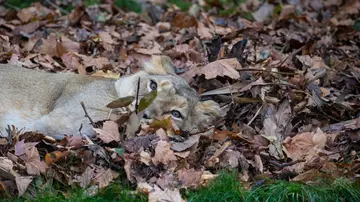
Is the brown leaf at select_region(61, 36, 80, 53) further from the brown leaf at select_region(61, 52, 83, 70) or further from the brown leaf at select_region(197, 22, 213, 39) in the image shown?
the brown leaf at select_region(197, 22, 213, 39)

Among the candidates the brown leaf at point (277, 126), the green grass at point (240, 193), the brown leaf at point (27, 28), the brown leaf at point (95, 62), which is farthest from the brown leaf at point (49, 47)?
the green grass at point (240, 193)

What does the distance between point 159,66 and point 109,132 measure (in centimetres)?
117

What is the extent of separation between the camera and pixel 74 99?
5535mm

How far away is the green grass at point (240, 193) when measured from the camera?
4.45 meters

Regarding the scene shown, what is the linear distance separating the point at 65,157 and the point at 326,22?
546 centimetres

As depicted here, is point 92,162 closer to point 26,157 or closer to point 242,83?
point 26,157

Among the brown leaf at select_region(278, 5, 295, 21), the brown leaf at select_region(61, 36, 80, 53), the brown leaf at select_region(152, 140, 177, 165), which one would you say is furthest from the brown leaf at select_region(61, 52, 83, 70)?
the brown leaf at select_region(278, 5, 295, 21)

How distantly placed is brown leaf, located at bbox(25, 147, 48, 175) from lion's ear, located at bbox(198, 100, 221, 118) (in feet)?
5.14

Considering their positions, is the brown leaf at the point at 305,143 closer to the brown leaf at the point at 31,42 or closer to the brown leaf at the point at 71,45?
the brown leaf at the point at 71,45

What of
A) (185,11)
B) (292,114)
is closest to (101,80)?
(292,114)

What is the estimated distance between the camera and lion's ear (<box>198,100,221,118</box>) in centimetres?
571

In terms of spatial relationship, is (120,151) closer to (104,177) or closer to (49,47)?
(104,177)

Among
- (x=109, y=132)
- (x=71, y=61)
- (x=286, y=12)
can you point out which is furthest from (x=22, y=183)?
(x=286, y=12)

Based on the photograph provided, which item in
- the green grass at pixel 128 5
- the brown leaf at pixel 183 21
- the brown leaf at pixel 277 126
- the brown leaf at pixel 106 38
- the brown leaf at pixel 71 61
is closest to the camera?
the brown leaf at pixel 277 126
